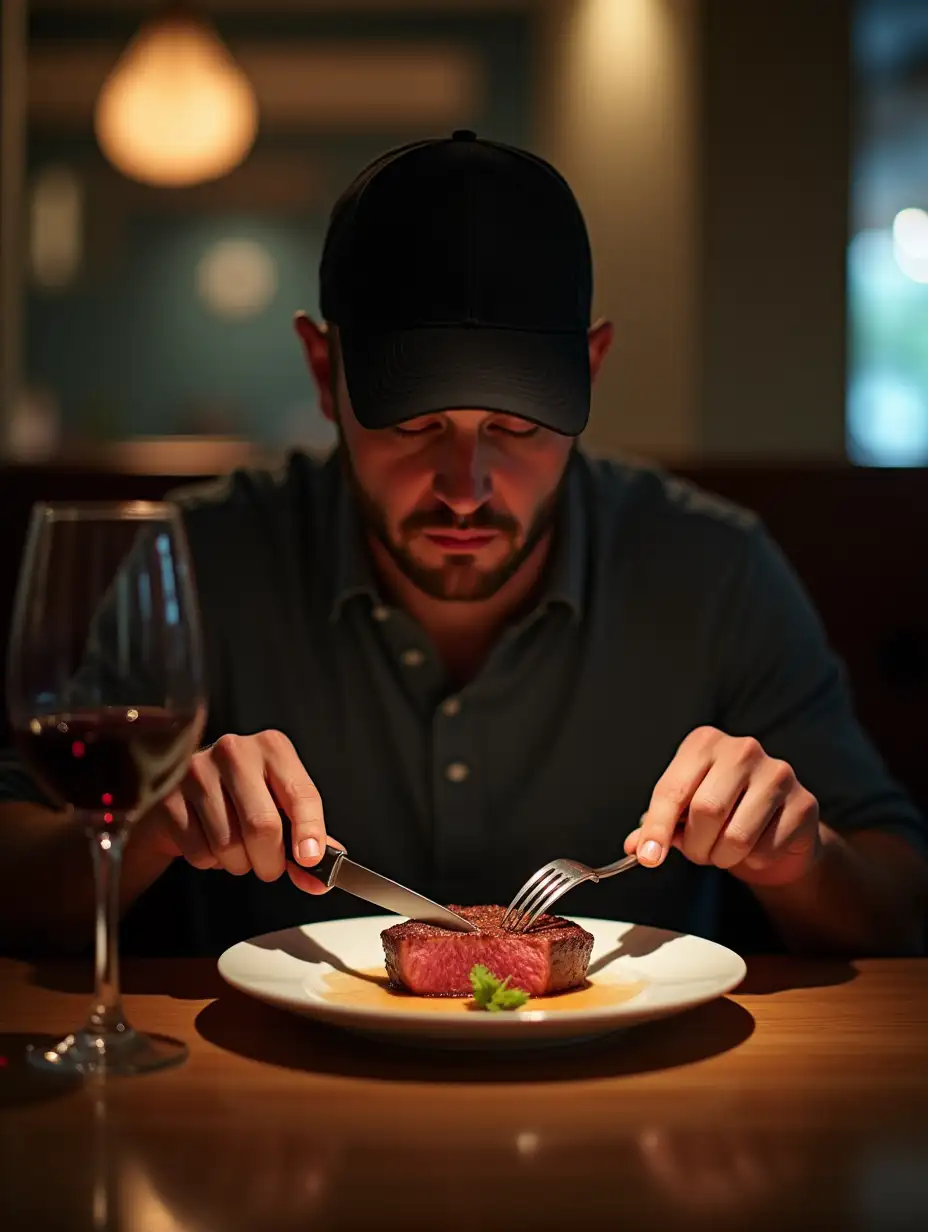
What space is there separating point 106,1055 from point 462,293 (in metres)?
0.85

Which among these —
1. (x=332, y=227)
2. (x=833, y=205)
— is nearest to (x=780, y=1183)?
(x=332, y=227)

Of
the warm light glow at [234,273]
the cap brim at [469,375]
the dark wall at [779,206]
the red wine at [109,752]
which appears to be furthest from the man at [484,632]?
the warm light glow at [234,273]

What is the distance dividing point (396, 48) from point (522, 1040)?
6478 millimetres

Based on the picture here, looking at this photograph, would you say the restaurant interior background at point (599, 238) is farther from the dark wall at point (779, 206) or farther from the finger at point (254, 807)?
the finger at point (254, 807)

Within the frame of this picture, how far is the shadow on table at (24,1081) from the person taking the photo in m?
0.86

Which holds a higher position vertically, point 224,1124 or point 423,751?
point 423,751

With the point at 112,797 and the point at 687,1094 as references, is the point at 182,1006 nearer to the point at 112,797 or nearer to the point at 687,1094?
the point at 112,797

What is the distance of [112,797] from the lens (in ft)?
2.86

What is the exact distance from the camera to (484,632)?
5.77ft

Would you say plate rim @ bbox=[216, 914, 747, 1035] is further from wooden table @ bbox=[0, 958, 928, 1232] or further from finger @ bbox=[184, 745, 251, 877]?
finger @ bbox=[184, 745, 251, 877]

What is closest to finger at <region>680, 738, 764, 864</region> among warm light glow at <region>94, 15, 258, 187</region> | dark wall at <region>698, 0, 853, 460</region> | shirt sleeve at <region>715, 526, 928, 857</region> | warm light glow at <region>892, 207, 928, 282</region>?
shirt sleeve at <region>715, 526, 928, 857</region>

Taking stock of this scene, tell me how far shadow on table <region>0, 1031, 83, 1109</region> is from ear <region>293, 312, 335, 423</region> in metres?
0.93

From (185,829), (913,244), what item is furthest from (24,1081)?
(913,244)

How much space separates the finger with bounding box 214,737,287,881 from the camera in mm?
1121
